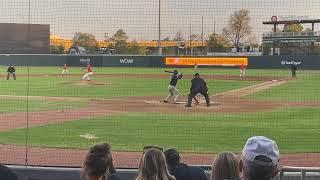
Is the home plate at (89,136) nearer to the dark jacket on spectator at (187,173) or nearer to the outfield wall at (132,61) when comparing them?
the dark jacket on spectator at (187,173)

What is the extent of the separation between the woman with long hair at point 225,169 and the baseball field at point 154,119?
8883 mm

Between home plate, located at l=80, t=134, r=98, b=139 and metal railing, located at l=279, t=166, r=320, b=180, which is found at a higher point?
metal railing, located at l=279, t=166, r=320, b=180

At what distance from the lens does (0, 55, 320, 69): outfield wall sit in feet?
146

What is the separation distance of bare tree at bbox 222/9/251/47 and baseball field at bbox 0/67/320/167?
3.21m

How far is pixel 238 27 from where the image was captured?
1916 centimetres

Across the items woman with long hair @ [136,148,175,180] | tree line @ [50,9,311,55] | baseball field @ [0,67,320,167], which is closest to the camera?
woman with long hair @ [136,148,175,180]

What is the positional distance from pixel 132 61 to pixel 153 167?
46.7 metres

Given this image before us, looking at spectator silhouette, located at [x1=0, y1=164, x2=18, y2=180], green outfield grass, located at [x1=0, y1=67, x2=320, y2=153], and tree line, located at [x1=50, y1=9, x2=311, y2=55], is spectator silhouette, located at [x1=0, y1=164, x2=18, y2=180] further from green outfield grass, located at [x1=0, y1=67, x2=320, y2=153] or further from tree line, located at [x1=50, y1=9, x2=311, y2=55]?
tree line, located at [x1=50, y1=9, x2=311, y2=55]

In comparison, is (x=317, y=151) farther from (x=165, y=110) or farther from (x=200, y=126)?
(x=165, y=110)

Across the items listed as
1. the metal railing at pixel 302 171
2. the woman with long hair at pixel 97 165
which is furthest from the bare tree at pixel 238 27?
the woman with long hair at pixel 97 165

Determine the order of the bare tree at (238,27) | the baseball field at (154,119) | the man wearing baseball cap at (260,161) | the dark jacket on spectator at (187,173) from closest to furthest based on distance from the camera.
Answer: the man wearing baseball cap at (260,161), the dark jacket on spectator at (187,173), the baseball field at (154,119), the bare tree at (238,27)

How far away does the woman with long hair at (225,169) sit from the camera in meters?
4.43

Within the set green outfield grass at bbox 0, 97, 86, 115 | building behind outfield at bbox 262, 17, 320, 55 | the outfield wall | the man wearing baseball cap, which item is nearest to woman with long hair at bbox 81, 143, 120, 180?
the man wearing baseball cap

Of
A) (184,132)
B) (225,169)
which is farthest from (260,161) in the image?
(184,132)
